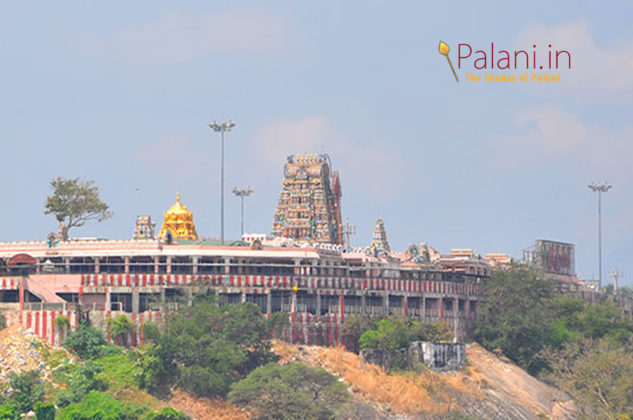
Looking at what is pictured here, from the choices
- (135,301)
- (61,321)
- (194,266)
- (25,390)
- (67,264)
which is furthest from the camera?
(67,264)

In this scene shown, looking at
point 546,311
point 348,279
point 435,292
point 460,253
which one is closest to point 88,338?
point 348,279

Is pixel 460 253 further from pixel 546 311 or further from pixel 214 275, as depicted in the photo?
pixel 214 275

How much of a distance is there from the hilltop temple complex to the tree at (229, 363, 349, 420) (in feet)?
40.9

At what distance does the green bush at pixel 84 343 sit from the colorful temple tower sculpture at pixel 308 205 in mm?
53568

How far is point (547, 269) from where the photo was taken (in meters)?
185

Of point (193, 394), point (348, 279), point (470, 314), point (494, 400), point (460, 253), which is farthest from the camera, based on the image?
point (460, 253)

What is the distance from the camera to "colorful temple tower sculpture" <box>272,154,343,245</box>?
176 metres

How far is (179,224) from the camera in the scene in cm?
16088

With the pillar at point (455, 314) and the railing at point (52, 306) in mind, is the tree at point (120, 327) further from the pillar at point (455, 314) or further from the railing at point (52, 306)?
the pillar at point (455, 314)

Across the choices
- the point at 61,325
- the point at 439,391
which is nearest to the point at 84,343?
the point at 61,325

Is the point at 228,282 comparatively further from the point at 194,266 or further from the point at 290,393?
the point at 290,393

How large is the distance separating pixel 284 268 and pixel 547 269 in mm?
52639

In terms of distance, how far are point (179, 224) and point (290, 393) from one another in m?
47.3

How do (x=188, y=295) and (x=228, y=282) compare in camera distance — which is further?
(x=228, y=282)
